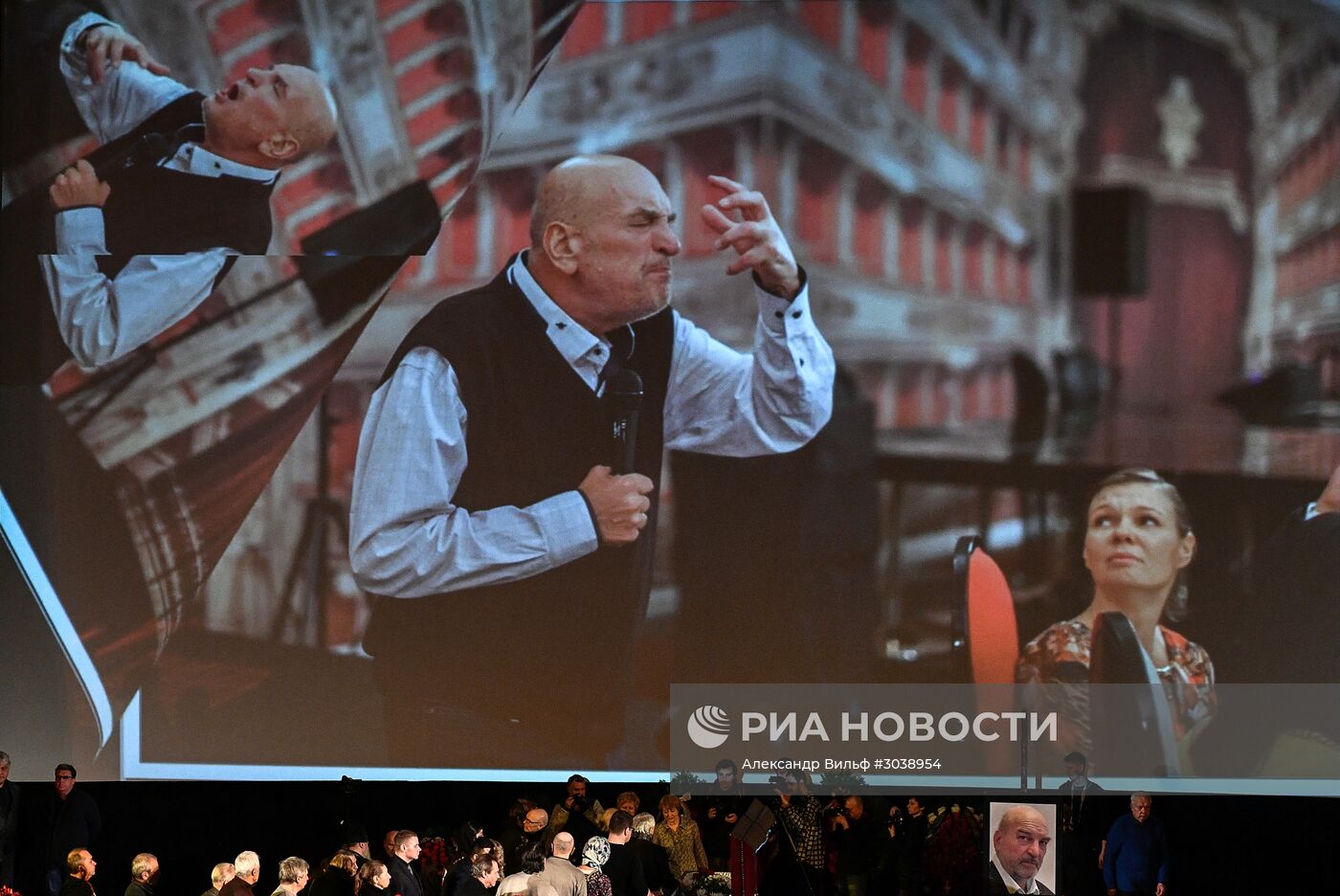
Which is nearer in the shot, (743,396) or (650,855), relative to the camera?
(650,855)

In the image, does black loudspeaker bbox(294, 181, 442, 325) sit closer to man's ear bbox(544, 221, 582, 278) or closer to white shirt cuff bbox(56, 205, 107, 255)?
man's ear bbox(544, 221, 582, 278)

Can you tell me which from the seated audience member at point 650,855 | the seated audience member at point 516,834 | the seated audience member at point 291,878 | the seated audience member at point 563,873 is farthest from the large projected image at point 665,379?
the seated audience member at point 291,878

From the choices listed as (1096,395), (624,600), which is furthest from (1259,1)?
(624,600)

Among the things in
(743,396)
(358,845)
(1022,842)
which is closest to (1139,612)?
(1022,842)

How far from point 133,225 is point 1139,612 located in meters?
4.46

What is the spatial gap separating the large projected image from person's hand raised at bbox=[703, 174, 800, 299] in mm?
20

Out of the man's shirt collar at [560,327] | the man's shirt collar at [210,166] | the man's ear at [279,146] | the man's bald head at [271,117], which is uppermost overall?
the man's bald head at [271,117]

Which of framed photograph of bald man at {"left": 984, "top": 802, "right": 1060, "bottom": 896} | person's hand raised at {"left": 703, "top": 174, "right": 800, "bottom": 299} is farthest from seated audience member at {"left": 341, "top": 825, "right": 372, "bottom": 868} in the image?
person's hand raised at {"left": 703, "top": 174, "right": 800, "bottom": 299}

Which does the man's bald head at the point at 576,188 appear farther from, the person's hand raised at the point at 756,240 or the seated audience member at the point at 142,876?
the seated audience member at the point at 142,876

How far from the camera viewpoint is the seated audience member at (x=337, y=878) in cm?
464

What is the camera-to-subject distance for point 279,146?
6223 mm

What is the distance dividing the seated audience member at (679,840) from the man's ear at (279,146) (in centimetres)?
307

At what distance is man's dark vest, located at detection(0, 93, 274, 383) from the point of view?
6.19 metres

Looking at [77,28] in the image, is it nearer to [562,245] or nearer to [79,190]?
[79,190]
